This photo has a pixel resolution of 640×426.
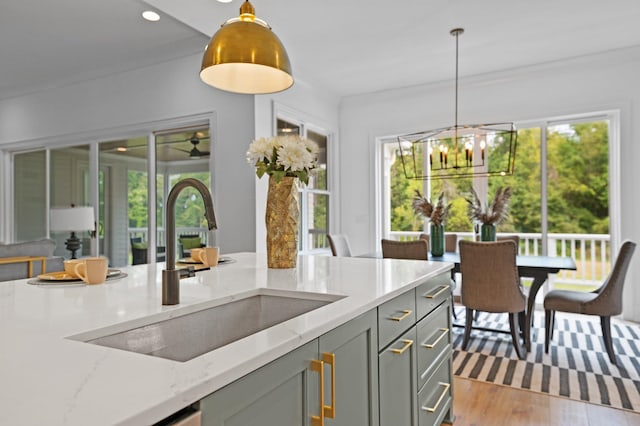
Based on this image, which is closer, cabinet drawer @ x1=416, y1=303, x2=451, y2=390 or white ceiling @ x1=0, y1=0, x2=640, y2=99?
cabinet drawer @ x1=416, y1=303, x2=451, y2=390

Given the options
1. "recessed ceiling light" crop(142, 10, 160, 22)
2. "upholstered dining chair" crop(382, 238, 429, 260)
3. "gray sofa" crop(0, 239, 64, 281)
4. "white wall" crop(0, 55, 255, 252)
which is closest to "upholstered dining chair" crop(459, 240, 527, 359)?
"upholstered dining chair" crop(382, 238, 429, 260)

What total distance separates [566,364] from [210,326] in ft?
9.73

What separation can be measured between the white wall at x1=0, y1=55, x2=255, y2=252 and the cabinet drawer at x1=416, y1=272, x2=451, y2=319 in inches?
93.0

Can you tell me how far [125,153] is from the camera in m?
5.07

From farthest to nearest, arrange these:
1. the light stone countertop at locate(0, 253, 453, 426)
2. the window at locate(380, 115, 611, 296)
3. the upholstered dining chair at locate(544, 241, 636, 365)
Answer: the window at locate(380, 115, 611, 296), the upholstered dining chair at locate(544, 241, 636, 365), the light stone countertop at locate(0, 253, 453, 426)

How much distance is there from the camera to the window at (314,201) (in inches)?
201

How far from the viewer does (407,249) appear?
12.0 feet

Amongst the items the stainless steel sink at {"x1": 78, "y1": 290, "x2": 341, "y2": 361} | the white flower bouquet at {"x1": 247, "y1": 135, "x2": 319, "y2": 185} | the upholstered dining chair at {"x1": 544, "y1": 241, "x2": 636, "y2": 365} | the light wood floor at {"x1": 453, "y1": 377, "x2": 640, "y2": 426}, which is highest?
the white flower bouquet at {"x1": 247, "y1": 135, "x2": 319, "y2": 185}

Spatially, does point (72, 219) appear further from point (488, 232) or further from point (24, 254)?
point (488, 232)

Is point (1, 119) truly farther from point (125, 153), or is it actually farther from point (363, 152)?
point (363, 152)

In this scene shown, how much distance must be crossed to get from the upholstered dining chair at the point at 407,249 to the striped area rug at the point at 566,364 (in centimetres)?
86

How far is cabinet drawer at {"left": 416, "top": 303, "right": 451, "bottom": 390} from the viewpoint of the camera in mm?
1797

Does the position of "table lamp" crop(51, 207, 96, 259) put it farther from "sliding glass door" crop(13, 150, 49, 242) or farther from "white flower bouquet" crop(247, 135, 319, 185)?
"white flower bouquet" crop(247, 135, 319, 185)

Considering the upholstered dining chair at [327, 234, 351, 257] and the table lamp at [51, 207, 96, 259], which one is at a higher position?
the table lamp at [51, 207, 96, 259]
